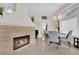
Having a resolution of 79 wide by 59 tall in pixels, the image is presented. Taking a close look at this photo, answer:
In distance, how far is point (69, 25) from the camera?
2.77 m

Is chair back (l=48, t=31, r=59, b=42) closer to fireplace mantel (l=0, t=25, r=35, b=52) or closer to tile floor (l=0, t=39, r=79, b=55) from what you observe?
tile floor (l=0, t=39, r=79, b=55)

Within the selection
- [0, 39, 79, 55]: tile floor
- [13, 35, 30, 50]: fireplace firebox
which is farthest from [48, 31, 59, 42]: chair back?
[13, 35, 30, 50]: fireplace firebox

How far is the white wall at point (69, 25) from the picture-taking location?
272 cm

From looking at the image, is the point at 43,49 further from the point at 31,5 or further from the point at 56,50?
the point at 31,5

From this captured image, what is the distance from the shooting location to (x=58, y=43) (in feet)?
9.22

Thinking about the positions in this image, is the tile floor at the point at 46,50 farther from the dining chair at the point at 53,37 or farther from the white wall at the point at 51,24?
the white wall at the point at 51,24

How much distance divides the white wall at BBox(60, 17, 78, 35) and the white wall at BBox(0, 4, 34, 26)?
0.66 metres

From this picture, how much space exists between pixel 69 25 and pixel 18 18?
1.08m

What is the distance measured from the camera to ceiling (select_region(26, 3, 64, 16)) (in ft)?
9.12

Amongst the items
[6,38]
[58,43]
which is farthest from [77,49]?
[6,38]

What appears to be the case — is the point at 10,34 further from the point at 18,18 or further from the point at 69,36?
the point at 69,36

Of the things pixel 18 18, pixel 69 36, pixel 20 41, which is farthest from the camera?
pixel 20 41

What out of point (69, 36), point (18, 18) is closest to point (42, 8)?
point (18, 18)

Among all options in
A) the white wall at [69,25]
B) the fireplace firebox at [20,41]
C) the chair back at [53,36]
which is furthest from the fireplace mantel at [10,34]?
the white wall at [69,25]
